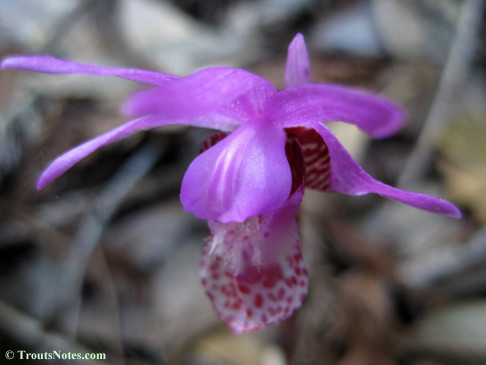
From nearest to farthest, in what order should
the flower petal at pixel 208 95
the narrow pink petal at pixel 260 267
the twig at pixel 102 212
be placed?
1. the flower petal at pixel 208 95
2. the narrow pink petal at pixel 260 267
3. the twig at pixel 102 212

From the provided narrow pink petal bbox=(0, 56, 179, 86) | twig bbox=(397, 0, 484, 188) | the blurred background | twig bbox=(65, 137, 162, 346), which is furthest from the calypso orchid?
twig bbox=(397, 0, 484, 188)

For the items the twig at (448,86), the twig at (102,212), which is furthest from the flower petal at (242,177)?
the twig at (448,86)

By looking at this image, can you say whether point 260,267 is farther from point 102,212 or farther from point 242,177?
point 102,212

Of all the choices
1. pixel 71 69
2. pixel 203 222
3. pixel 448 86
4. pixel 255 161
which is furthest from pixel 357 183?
pixel 448 86

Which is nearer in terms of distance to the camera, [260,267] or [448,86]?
[260,267]

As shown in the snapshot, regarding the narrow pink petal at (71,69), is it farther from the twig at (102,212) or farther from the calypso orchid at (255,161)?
the twig at (102,212)
